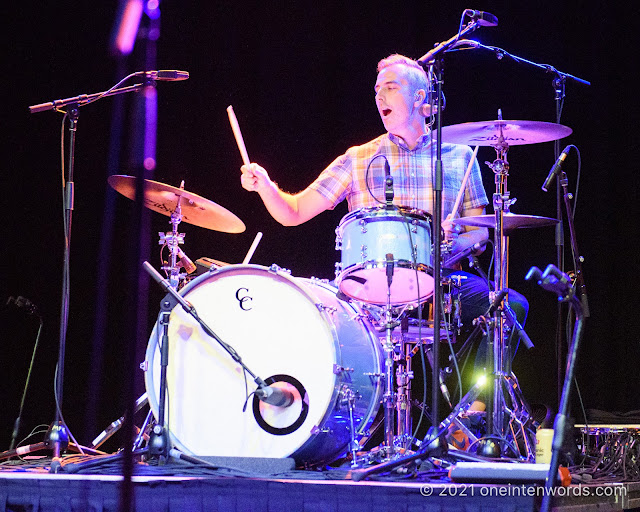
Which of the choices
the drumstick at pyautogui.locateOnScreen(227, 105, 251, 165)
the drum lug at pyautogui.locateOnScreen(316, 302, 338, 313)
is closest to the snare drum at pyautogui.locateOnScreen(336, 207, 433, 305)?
the drum lug at pyautogui.locateOnScreen(316, 302, 338, 313)

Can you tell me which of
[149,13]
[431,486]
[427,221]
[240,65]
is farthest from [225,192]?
[149,13]

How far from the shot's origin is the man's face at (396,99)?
4043mm

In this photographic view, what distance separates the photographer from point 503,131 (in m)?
3.54

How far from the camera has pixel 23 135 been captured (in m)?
5.04

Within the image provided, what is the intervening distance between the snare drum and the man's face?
1.03 metres

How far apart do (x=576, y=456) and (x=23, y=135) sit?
13.0ft

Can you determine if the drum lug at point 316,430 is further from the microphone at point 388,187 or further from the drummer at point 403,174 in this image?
the drummer at point 403,174

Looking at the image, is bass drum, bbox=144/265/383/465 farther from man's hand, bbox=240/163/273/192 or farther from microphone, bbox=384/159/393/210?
microphone, bbox=384/159/393/210

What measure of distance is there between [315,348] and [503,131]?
1380 mm

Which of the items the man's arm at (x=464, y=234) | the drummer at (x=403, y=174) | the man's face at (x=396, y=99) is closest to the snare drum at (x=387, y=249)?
the man's arm at (x=464, y=234)

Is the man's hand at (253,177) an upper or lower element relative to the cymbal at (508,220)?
upper

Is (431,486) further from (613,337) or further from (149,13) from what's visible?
(613,337)

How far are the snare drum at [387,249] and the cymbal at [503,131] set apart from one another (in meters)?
0.56

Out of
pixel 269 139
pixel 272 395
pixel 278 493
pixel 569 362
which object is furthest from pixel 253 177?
pixel 569 362
